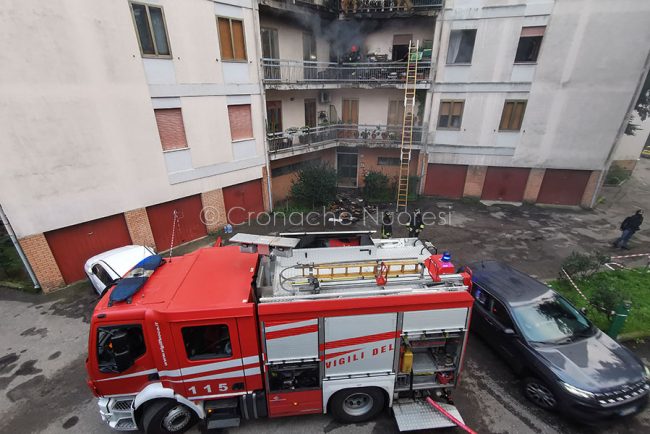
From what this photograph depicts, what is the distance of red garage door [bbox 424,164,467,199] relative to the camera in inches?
664

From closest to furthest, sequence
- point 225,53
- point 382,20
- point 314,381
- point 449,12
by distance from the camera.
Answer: point 314,381 < point 225,53 < point 449,12 < point 382,20

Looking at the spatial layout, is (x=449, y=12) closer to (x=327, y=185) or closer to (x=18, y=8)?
(x=327, y=185)

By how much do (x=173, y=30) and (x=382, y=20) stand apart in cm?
1086

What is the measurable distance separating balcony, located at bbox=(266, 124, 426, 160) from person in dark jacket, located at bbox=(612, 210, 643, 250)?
895cm

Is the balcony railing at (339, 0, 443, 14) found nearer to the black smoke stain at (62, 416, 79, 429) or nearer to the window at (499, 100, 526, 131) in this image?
the window at (499, 100, 526, 131)

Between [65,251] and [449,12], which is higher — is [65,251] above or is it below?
below

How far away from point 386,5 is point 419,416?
1702cm

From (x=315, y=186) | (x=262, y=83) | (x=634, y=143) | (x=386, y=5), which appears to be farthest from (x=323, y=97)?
(x=634, y=143)

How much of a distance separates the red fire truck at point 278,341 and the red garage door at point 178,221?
272 inches

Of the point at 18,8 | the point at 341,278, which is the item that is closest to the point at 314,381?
the point at 341,278

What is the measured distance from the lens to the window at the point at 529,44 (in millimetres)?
13891

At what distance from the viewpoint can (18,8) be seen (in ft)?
25.8

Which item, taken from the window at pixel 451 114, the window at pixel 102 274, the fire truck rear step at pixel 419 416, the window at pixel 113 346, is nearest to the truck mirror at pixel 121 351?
the window at pixel 113 346

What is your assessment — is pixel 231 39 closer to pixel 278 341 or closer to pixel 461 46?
pixel 461 46
